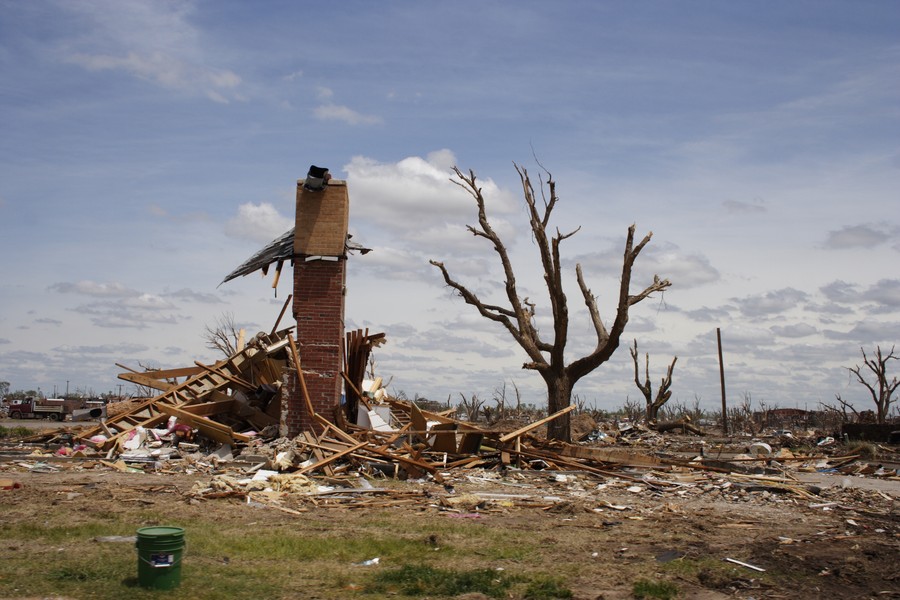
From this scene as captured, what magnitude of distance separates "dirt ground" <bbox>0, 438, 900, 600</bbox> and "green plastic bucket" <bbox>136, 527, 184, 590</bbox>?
200 cm

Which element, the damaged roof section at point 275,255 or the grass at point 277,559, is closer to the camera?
the grass at point 277,559

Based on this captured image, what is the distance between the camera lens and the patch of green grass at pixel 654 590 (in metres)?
6.01

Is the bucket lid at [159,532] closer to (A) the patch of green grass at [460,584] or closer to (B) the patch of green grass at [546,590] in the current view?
(A) the patch of green grass at [460,584]

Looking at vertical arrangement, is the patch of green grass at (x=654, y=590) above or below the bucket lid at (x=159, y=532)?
below

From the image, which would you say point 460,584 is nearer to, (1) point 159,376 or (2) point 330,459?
(2) point 330,459

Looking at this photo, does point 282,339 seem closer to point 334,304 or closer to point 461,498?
point 334,304

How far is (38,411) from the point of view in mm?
43531

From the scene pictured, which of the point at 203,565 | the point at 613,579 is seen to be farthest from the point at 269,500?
the point at 613,579

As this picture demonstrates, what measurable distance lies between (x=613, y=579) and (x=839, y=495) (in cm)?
715

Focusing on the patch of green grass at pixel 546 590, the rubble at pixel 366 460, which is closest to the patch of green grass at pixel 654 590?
the patch of green grass at pixel 546 590

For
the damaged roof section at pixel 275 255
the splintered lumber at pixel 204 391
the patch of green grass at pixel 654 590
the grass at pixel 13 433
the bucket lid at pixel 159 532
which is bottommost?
the patch of green grass at pixel 654 590

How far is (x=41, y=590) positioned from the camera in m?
5.68

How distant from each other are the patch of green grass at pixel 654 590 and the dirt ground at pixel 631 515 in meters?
0.09

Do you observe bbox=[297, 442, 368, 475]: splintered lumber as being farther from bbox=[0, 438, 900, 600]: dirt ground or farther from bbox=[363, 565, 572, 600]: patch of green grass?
bbox=[363, 565, 572, 600]: patch of green grass
